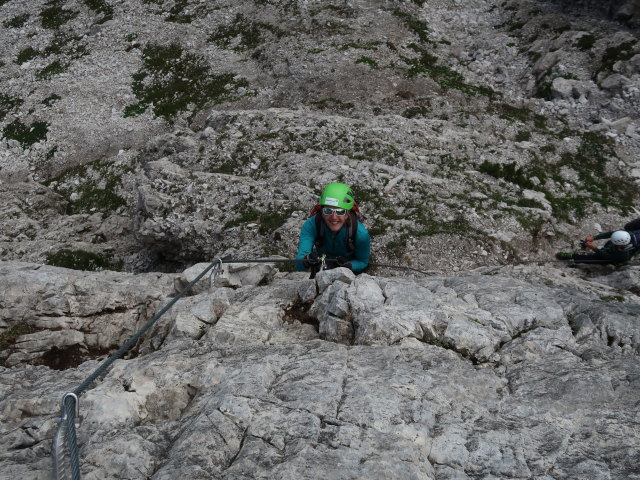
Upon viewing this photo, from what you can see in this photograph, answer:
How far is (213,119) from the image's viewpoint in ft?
72.8

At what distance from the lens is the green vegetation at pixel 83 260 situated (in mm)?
18344

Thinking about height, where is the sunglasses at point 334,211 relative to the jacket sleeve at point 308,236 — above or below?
above

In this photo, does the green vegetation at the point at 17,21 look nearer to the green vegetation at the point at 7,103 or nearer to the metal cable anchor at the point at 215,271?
the green vegetation at the point at 7,103

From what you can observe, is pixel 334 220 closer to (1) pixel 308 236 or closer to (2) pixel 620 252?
(1) pixel 308 236

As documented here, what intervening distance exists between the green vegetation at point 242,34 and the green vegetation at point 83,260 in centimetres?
1848

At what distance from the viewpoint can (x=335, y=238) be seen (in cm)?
1037

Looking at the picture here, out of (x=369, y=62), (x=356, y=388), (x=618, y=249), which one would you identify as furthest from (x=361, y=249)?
(x=369, y=62)

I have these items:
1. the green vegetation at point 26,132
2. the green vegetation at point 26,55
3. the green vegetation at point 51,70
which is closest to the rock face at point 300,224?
the green vegetation at point 26,132

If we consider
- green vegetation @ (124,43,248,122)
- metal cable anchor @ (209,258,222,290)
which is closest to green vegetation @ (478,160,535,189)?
metal cable anchor @ (209,258,222,290)

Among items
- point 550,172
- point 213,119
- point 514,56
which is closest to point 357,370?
point 550,172

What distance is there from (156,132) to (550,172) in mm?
21988

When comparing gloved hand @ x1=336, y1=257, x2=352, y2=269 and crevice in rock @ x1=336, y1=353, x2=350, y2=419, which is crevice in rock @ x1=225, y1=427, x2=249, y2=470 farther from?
gloved hand @ x1=336, y1=257, x2=352, y2=269

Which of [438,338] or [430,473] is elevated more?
[430,473]

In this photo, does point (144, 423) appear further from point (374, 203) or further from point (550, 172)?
point (550, 172)
